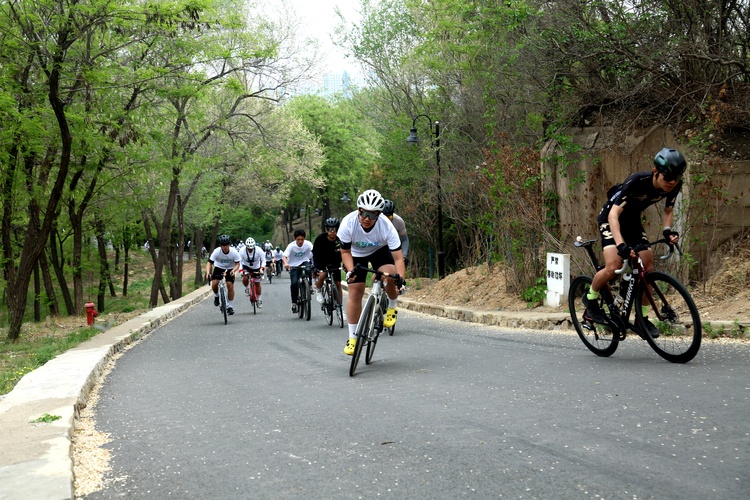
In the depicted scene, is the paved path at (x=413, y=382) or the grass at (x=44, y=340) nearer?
the paved path at (x=413, y=382)

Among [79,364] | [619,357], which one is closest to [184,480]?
[619,357]

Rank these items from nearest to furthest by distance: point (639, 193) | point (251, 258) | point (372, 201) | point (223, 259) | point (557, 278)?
1. point (639, 193)
2. point (372, 201)
3. point (557, 278)
4. point (223, 259)
5. point (251, 258)

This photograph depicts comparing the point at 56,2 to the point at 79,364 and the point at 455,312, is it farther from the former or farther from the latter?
the point at 455,312

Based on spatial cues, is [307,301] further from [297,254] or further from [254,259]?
[254,259]

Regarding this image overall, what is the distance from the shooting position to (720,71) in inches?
595

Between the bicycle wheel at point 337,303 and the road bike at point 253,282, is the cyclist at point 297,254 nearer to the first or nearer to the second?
the bicycle wheel at point 337,303

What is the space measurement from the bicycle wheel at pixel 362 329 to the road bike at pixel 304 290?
8717 millimetres

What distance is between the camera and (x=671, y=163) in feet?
24.5

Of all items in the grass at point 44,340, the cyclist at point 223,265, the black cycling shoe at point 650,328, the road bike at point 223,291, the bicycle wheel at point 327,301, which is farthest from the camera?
the cyclist at point 223,265

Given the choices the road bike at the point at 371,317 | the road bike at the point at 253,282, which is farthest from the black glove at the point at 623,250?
the road bike at the point at 253,282

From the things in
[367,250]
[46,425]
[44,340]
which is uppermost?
[367,250]

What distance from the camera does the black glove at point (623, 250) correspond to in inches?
307

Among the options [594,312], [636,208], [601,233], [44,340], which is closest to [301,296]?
[44,340]

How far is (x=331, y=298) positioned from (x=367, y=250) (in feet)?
21.2
